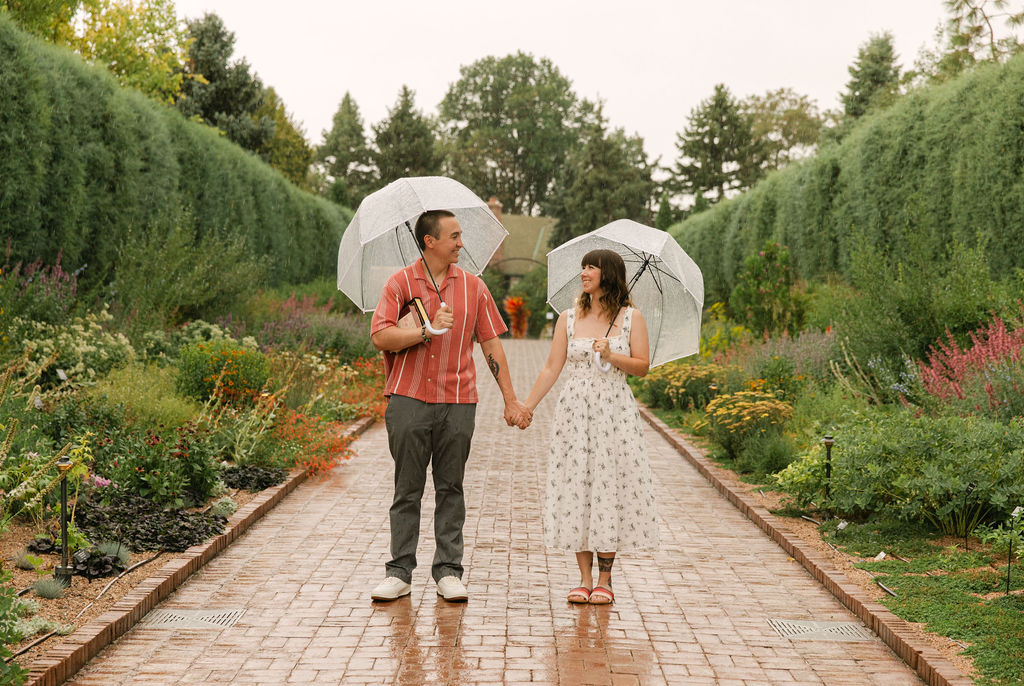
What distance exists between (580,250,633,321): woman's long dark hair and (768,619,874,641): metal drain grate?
1.89m

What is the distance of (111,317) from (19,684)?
872 centimetres

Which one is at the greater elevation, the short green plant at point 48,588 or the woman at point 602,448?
the woman at point 602,448

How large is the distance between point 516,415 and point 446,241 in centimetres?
102

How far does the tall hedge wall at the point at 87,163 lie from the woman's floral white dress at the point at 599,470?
951 cm

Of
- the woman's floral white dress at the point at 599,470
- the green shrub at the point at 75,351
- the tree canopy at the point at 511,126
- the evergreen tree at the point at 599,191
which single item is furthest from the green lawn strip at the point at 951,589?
the tree canopy at the point at 511,126

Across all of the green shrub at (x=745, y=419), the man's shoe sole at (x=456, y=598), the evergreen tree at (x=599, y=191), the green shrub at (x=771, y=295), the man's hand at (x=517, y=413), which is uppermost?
the evergreen tree at (x=599, y=191)

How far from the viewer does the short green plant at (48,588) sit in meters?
Result: 5.27

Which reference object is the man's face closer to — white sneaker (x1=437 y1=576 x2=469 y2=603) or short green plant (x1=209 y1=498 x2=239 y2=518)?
white sneaker (x1=437 y1=576 x2=469 y2=603)

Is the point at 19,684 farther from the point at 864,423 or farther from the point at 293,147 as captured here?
the point at 293,147

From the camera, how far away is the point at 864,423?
29.0ft

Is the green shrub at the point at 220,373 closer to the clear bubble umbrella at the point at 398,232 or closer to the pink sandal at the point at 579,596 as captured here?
the clear bubble umbrella at the point at 398,232

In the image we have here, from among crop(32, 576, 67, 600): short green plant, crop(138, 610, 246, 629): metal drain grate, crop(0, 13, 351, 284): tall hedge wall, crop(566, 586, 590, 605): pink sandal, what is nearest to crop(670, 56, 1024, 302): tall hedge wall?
crop(566, 586, 590, 605): pink sandal

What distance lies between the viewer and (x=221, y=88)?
4116cm

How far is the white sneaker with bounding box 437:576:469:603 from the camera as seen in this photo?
557cm
